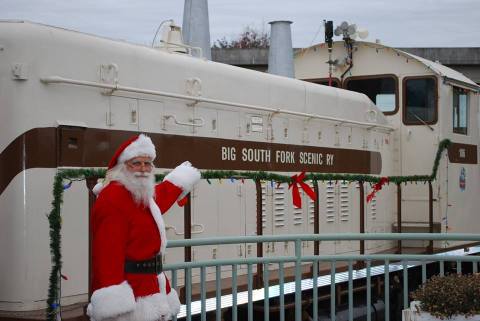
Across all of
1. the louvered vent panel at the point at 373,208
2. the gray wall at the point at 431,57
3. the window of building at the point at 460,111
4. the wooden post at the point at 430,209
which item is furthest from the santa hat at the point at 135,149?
the gray wall at the point at 431,57

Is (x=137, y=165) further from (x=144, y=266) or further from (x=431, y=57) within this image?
(x=431, y=57)

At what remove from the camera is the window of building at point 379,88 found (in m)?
9.86

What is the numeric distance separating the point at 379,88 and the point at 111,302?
7.13 m

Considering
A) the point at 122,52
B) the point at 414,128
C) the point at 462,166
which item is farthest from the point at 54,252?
the point at 462,166

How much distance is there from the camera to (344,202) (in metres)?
8.52

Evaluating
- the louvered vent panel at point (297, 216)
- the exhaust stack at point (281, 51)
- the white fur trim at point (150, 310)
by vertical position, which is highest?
the exhaust stack at point (281, 51)

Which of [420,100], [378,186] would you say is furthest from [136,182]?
[420,100]

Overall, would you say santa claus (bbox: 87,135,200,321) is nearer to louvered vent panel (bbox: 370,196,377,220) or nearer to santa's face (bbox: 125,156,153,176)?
santa's face (bbox: 125,156,153,176)

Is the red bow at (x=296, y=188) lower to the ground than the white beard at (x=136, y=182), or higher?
lower

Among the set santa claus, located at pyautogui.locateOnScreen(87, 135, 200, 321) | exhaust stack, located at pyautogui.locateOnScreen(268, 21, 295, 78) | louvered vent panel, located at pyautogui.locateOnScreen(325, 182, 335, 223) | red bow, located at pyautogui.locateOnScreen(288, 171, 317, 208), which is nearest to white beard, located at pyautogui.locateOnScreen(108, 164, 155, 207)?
santa claus, located at pyautogui.locateOnScreen(87, 135, 200, 321)

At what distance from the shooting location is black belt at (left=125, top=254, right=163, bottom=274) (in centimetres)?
367

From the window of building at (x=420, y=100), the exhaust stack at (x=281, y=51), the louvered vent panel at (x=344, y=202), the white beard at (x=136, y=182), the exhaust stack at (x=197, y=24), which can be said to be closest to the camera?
the white beard at (x=136, y=182)

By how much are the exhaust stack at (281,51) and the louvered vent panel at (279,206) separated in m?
2.65

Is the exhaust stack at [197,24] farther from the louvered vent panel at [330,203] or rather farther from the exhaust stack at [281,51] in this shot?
the louvered vent panel at [330,203]
